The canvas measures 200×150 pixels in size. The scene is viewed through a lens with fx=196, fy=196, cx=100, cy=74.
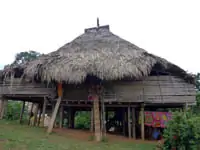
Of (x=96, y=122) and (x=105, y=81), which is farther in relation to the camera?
(x=105, y=81)

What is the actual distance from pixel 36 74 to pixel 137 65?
455 cm

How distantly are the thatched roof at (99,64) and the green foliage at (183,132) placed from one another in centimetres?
314

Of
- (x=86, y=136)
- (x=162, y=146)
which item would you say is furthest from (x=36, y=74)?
(x=162, y=146)

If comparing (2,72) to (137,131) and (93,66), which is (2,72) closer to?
(93,66)

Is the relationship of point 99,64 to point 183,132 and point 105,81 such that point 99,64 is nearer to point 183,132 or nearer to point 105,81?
point 105,81

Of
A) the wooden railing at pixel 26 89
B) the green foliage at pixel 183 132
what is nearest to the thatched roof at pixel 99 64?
the wooden railing at pixel 26 89

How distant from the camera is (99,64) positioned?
8.36 meters

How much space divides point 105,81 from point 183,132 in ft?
14.4

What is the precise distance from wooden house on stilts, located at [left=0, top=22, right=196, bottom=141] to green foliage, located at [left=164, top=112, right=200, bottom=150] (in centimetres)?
295

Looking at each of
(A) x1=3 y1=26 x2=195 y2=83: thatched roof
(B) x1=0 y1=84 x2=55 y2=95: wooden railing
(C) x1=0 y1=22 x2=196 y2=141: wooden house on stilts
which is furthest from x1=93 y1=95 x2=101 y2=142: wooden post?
(B) x1=0 y1=84 x2=55 y2=95: wooden railing

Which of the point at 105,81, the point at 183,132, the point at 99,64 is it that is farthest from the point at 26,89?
the point at 183,132

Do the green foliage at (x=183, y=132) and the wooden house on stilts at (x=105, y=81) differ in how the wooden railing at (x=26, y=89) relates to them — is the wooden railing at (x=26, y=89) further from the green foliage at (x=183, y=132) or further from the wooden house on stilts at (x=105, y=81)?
the green foliage at (x=183, y=132)

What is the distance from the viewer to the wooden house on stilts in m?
8.34

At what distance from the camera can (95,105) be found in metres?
8.26
